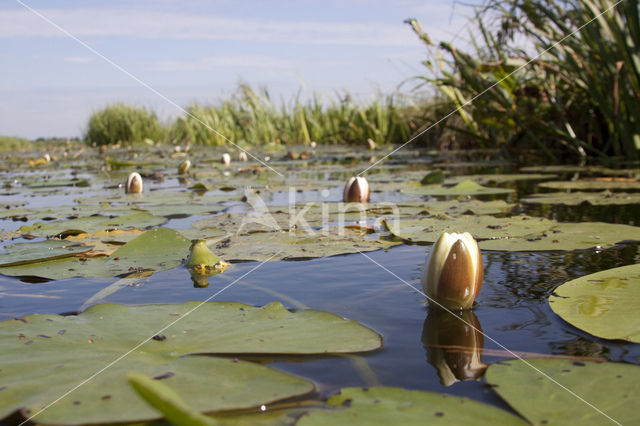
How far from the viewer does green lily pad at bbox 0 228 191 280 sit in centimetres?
184

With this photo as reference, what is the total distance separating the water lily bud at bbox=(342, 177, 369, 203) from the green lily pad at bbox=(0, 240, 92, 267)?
5.37 ft

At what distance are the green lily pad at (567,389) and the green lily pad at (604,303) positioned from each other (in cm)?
20

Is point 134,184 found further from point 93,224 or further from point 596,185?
point 596,185

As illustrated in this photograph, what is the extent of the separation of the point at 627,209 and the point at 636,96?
2.32 metres

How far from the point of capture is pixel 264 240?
2.29m

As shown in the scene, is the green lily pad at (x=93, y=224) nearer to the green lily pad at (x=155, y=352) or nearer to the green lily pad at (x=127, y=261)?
the green lily pad at (x=127, y=261)

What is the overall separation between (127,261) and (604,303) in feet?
4.98

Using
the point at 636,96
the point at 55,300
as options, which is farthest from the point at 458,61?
the point at 55,300

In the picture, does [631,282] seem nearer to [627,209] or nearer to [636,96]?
[627,209]

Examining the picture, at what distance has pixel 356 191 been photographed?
3.34m

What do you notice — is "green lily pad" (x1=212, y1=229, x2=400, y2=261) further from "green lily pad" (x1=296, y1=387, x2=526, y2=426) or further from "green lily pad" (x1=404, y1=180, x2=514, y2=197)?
"green lily pad" (x1=404, y1=180, x2=514, y2=197)

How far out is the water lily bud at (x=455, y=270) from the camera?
54.5 inches

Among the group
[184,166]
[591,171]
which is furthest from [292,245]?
[184,166]

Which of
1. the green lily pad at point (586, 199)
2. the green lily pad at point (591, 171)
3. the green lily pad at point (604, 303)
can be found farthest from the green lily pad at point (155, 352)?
the green lily pad at point (591, 171)
